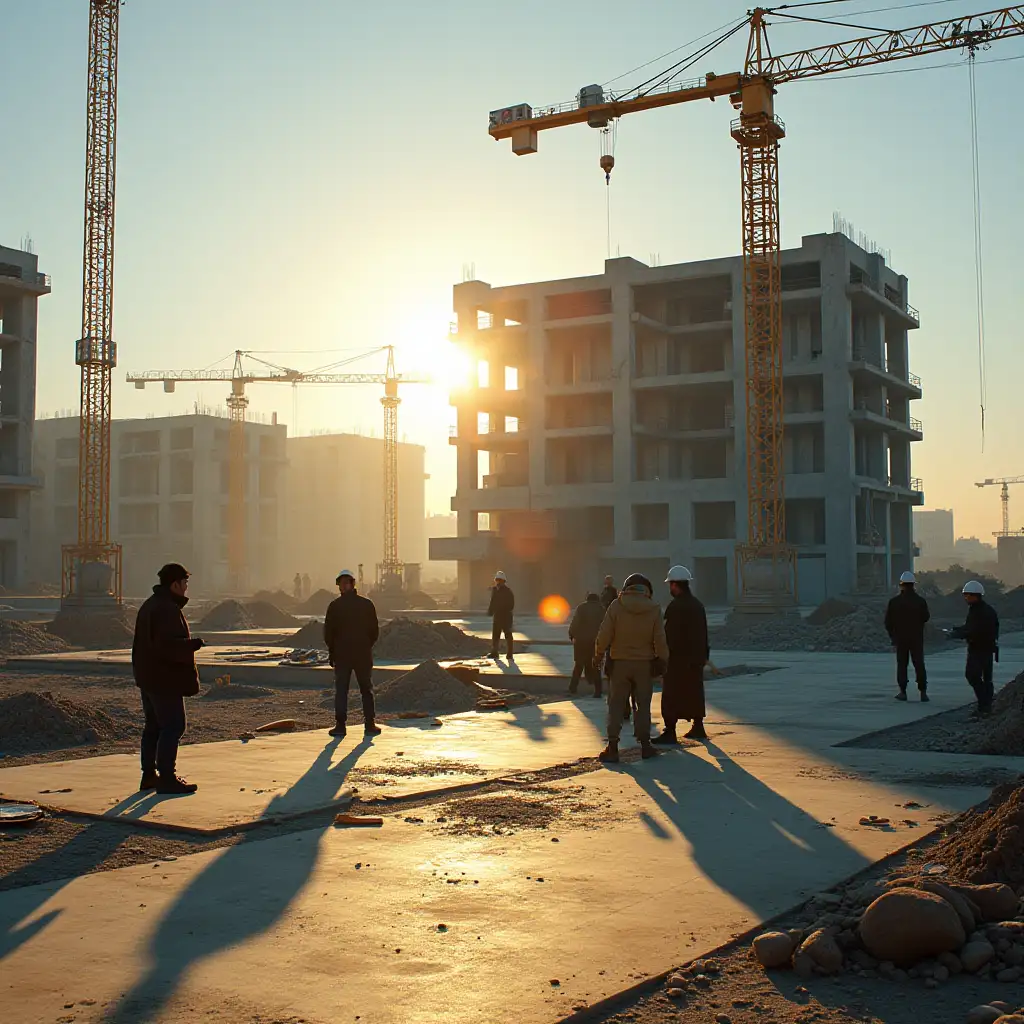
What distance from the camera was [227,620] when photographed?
4428cm

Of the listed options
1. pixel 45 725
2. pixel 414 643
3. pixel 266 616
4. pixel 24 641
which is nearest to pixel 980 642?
pixel 45 725

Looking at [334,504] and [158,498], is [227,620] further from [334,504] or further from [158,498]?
[334,504]

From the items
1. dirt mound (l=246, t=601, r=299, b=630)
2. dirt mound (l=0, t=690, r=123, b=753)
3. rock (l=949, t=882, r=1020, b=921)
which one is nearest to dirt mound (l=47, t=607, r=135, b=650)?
dirt mound (l=246, t=601, r=299, b=630)

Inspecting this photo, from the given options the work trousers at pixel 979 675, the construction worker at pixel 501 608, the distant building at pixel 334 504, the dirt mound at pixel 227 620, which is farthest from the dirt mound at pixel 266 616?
the distant building at pixel 334 504

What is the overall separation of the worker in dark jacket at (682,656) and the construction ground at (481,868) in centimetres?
36

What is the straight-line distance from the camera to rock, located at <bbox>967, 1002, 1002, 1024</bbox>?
174 inches

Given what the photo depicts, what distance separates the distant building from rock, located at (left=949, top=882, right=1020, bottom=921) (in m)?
148

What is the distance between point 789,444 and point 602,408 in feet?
36.8

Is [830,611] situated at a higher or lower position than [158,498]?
lower

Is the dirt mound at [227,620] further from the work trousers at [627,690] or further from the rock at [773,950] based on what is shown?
the rock at [773,950]

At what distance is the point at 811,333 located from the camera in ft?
212

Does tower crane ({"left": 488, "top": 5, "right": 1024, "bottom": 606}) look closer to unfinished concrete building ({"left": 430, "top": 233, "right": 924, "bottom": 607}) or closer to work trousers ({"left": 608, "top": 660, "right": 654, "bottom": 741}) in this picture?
unfinished concrete building ({"left": 430, "top": 233, "right": 924, "bottom": 607})

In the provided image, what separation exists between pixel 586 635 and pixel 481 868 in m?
9.81

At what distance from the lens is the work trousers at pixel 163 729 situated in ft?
30.7
